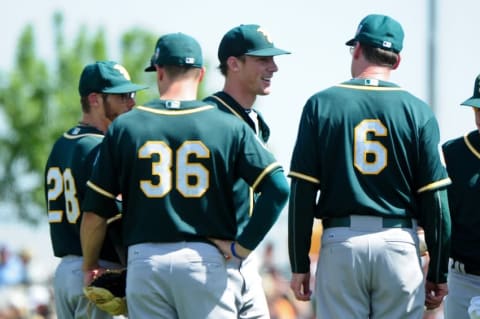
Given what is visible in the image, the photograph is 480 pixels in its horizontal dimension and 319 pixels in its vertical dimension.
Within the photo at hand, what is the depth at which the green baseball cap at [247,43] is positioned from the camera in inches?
332

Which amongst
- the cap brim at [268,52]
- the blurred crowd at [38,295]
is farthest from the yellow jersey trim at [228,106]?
the blurred crowd at [38,295]

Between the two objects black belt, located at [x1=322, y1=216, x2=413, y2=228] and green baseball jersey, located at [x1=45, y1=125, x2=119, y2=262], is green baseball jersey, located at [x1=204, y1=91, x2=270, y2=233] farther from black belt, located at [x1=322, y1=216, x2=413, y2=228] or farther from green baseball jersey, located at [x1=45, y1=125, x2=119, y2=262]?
green baseball jersey, located at [x1=45, y1=125, x2=119, y2=262]

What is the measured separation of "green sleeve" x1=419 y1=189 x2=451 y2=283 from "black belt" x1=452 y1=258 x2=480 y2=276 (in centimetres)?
68

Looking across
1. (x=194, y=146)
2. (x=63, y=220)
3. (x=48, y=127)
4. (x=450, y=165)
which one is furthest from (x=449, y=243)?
(x=48, y=127)

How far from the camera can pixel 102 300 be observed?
8078mm

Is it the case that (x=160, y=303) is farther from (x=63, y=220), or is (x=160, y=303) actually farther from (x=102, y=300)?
(x=63, y=220)

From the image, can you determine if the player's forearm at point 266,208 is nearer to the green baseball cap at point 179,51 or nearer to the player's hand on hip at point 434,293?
the green baseball cap at point 179,51

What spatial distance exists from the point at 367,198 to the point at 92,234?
5.75ft

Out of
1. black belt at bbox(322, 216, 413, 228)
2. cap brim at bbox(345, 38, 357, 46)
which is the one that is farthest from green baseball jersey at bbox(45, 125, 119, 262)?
cap brim at bbox(345, 38, 357, 46)

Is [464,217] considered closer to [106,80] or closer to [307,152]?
[307,152]

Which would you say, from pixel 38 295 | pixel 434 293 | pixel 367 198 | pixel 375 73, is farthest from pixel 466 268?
pixel 38 295

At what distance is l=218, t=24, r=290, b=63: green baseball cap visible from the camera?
8.42 metres

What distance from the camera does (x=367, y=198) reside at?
310 inches

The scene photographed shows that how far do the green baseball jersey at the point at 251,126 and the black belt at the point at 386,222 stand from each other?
511 millimetres
